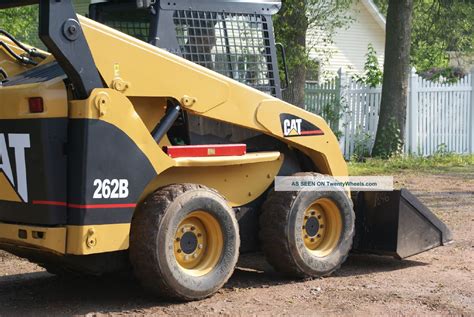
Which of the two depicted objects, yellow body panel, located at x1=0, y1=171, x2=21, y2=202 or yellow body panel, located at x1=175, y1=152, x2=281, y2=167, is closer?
yellow body panel, located at x1=0, y1=171, x2=21, y2=202

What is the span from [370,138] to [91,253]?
13.0m

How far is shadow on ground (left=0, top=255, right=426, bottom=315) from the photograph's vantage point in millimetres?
6438

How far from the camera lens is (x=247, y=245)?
23.8 feet

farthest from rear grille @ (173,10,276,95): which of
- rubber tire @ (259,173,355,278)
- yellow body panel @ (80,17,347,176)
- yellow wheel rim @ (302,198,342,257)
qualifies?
yellow wheel rim @ (302,198,342,257)

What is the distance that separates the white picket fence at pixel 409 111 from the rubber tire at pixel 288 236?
11113 millimetres

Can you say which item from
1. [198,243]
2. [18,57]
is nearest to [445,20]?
[18,57]

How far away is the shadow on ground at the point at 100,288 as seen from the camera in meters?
6.44

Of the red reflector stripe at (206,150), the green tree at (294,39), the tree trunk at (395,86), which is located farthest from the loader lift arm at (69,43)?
the tree trunk at (395,86)

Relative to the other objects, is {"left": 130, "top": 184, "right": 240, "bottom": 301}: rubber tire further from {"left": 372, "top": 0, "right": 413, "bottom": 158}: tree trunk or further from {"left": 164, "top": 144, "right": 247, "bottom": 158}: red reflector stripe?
{"left": 372, "top": 0, "right": 413, "bottom": 158}: tree trunk

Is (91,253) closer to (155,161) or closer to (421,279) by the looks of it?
(155,161)

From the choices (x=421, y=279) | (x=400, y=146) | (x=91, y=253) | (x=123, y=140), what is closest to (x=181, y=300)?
(x=91, y=253)

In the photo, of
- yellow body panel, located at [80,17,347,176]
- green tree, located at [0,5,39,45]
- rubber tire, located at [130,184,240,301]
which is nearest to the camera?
yellow body panel, located at [80,17,347,176]

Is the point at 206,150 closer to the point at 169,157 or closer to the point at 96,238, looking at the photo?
the point at 169,157

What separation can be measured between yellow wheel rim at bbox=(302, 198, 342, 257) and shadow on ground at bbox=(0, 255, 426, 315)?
309 mm
